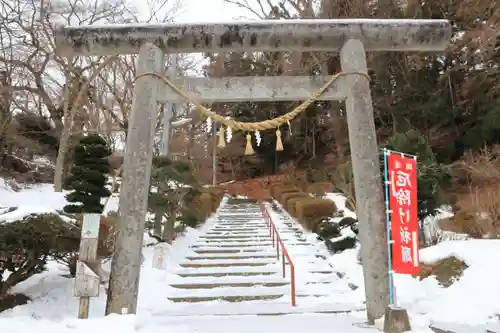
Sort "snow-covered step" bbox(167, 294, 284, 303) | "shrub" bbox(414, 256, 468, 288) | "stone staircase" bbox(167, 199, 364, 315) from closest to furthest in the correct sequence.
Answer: "shrub" bbox(414, 256, 468, 288), "stone staircase" bbox(167, 199, 364, 315), "snow-covered step" bbox(167, 294, 284, 303)

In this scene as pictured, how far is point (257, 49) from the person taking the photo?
5.86 metres

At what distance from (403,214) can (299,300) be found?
9.90ft

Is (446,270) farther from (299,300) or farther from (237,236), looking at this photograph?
(237,236)

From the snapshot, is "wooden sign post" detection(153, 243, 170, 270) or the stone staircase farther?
"wooden sign post" detection(153, 243, 170, 270)

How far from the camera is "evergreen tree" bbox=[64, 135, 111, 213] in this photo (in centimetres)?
1162

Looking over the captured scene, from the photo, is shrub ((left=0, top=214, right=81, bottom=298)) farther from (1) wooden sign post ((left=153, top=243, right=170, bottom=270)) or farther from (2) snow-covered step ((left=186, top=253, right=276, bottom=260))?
(2) snow-covered step ((left=186, top=253, right=276, bottom=260))

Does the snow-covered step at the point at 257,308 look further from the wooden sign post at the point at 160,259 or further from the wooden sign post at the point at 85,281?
the wooden sign post at the point at 160,259

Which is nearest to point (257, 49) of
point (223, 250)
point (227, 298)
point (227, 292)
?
point (227, 298)

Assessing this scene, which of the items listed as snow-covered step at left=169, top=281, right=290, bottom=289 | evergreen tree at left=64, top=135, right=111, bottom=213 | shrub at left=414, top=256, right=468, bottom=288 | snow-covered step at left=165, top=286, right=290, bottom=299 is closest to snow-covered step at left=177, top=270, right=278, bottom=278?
snow-covered step at left=169, top=281, right=290, bottom=289

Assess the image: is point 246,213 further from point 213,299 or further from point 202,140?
point 202,140

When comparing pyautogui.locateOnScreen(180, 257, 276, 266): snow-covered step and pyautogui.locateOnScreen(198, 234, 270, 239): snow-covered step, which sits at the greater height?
pyautogui.locateOnScreen(198, 234, 270, 239): snow-covered step

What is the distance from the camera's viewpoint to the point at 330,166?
29.5 m

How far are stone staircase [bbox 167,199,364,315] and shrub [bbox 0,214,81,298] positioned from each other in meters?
2.15

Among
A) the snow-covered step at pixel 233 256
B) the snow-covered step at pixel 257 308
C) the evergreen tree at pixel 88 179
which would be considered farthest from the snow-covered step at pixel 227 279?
the evergreen tree at pixel 88 179
